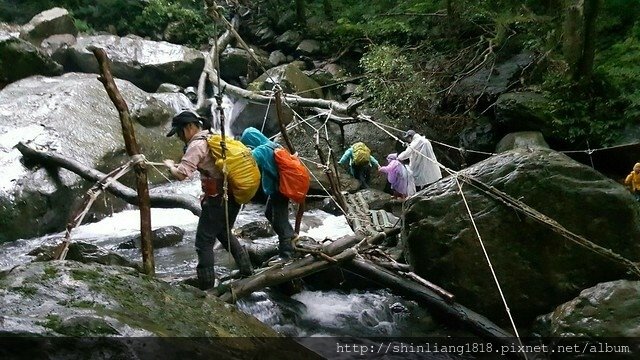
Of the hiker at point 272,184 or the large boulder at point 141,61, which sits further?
the large boulder at point 141,61

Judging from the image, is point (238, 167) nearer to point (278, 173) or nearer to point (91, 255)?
point (278, 173)

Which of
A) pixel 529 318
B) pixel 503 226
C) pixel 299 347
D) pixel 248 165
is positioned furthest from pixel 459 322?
pixel 248 165

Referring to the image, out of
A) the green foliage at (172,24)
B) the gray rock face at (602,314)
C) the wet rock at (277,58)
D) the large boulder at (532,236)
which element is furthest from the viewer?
the green foliage at (172,24)

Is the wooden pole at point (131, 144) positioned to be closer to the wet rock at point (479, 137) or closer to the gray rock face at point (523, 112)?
the gray rock face at point (523, 112)

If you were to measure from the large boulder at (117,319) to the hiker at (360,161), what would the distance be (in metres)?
7.29

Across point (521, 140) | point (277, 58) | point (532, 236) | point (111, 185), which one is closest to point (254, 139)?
point (532, 236)

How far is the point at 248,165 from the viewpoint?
4.60 m

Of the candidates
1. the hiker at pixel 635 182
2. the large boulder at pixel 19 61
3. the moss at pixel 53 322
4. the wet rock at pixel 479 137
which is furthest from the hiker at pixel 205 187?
the large boulder at pixel 19 61

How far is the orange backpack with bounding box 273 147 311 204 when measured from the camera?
514cm

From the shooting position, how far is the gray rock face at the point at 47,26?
50.1 ft

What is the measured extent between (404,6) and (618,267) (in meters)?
14.1

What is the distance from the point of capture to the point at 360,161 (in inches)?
416

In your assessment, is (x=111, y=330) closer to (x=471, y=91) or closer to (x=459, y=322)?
(x=459, y=322)

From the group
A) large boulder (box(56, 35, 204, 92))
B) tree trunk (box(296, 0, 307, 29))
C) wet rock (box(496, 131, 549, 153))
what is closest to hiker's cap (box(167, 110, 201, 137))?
wet rock (box(496, 131, 549, 153))
